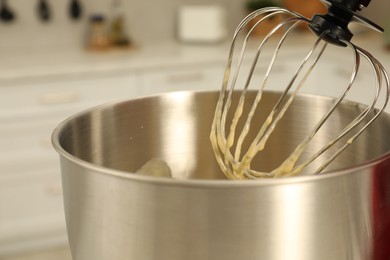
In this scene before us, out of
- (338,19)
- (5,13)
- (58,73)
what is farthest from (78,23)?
(338,19)

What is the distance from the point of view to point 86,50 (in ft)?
7.23

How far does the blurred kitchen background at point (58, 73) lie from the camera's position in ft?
6.18

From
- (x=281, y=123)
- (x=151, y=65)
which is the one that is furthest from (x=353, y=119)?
(x=151, y=65)

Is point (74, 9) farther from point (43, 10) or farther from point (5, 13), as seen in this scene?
point (5, 13)

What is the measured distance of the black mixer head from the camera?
0.36m

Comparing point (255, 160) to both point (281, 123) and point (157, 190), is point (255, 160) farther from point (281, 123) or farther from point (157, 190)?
point (157, 190)

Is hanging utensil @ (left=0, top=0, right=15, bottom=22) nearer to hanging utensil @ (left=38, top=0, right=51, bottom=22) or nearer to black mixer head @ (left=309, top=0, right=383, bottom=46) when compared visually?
hanging utensil @ (left=38, top=0, right=51, bottom=22)

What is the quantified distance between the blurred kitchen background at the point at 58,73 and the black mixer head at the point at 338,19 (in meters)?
1.48

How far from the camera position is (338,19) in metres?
0.38

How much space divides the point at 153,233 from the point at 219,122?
5.9 inches

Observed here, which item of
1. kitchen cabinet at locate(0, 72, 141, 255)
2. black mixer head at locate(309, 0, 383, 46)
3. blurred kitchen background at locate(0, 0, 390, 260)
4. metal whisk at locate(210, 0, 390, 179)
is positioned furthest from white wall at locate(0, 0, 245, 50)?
black mixer head at locate(309, 0, 383, 46)

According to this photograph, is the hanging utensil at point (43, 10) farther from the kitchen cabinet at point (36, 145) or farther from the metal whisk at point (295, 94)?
the metal whisk at point (295, 94)

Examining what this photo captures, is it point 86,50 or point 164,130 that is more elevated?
point 164,130

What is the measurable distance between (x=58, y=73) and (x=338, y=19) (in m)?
1.58
